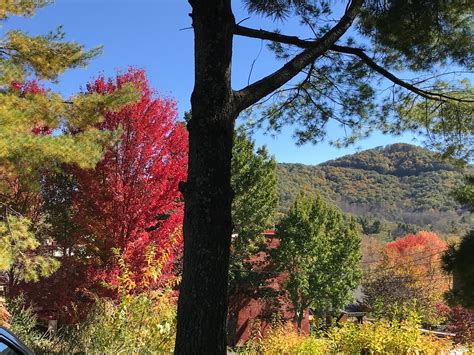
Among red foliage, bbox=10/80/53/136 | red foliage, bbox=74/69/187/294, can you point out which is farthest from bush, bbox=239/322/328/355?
red foliage, bbox=10/80/53/136

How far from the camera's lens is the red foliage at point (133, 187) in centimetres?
925

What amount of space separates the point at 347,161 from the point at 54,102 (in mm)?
82655

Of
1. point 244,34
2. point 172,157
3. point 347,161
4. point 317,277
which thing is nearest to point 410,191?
point 347,161

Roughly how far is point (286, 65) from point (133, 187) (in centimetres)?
672

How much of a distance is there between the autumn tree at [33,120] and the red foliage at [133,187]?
35.5 inches

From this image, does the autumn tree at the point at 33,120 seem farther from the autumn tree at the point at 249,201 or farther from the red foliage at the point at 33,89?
the autumn tree at the point at 249,201

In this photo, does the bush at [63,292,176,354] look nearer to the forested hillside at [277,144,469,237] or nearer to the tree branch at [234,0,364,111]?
the tree branch at [234,0,364,111]

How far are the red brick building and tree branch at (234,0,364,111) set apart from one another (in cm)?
2194

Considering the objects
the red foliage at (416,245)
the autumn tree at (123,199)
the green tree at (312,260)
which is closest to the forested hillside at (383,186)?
the red foliage at (416,245)

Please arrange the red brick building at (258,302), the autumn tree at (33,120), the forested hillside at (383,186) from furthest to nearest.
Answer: the forested hillside at (383,186) < the red brick building at (258,302) < the autumn tree at (33,120)

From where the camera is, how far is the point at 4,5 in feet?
25.4

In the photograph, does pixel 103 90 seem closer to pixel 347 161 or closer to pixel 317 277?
pixel 317 277

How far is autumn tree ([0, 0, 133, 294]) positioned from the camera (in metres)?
6.66

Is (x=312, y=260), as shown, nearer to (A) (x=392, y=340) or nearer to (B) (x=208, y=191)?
(A) (x=392, y=340)
